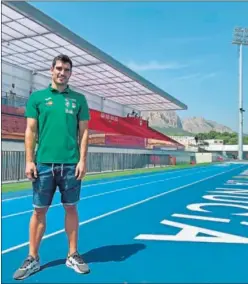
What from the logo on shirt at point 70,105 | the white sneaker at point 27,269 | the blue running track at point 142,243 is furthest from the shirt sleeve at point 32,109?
the blue running track at point 142,243

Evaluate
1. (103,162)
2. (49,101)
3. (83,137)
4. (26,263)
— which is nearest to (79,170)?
(83,137)

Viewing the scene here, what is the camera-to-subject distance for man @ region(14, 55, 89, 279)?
311 centimetres

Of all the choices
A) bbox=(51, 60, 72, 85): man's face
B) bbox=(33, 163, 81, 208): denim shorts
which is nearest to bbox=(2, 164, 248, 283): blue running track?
bbox=(33, 163, 81, 208): denim shorts

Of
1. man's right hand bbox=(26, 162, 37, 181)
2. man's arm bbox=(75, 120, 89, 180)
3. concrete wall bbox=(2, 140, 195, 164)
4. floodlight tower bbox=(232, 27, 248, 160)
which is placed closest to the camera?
man's right hand bbox=(26, 162, 37, 181)

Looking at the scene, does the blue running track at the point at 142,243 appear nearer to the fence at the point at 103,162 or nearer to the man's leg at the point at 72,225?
the man's leg at the point at 72,225

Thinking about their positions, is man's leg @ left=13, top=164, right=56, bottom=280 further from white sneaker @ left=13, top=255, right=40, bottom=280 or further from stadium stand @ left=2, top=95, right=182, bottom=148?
stadium stand @ left=2, top=95, right=182, bottom=148

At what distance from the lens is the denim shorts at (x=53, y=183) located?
3105mm

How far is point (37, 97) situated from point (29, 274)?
5.26 ft

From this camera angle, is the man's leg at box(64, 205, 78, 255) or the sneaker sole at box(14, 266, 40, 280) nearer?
the sneaker sole at box(14, 266, 40, 280)

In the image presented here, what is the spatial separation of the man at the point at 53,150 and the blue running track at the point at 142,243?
33cm

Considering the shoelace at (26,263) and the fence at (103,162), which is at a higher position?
the fence at (103,162)

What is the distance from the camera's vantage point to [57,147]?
3.13 metres

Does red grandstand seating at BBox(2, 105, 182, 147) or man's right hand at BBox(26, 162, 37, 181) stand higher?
red grandstand seating at BBox(2, 105, 182, 147)

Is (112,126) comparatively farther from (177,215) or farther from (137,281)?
(137,281)
